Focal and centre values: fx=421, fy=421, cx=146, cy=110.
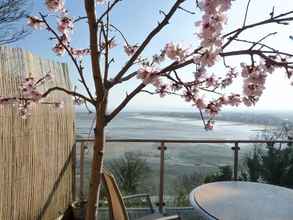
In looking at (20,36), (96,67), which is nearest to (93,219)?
(96,67)

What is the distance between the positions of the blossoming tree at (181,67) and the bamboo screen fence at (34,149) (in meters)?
0.84

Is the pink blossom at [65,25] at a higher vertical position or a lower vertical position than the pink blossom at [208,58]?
higher

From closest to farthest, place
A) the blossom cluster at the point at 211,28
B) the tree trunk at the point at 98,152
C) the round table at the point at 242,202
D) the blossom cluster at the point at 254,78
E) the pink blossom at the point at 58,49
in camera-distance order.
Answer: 1. the blossom cluster at the point at 211,28
2. the blossom cluster at the point at 254,78
3. the tree trunk at the point at 98,152
4. the round table at the point at 242,202
5. the pink blossom at the point at 58,49

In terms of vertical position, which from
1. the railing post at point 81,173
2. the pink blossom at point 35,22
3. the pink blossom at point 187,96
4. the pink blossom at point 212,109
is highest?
the pink blossom at point 35,22

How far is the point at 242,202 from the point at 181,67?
4.85 ft

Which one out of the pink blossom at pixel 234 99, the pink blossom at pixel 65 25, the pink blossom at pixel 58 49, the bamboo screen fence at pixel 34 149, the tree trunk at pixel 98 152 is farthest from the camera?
the bamboo screen fence at pixel 34 149

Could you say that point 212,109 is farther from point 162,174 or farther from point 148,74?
point 162,174

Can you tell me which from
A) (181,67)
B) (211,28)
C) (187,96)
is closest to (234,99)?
(187,96)

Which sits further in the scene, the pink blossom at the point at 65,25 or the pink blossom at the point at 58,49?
the pink blossom at the point at 58,49

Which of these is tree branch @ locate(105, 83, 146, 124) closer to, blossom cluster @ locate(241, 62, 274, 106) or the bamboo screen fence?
blossom cluster @ locate(241, 62, 274, 106)

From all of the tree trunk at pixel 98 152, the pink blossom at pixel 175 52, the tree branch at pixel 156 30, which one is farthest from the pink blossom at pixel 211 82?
the tree trunk at pixel 98 152

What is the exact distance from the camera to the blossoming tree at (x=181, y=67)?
6.09ft

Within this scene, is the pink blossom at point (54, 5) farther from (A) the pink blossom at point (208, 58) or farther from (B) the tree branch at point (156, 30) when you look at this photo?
(A) the pink blossom at point (208, 58)

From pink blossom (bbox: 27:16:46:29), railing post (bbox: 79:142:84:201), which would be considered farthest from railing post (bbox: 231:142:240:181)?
pink blossom (bbox: 27:16:46:29)
